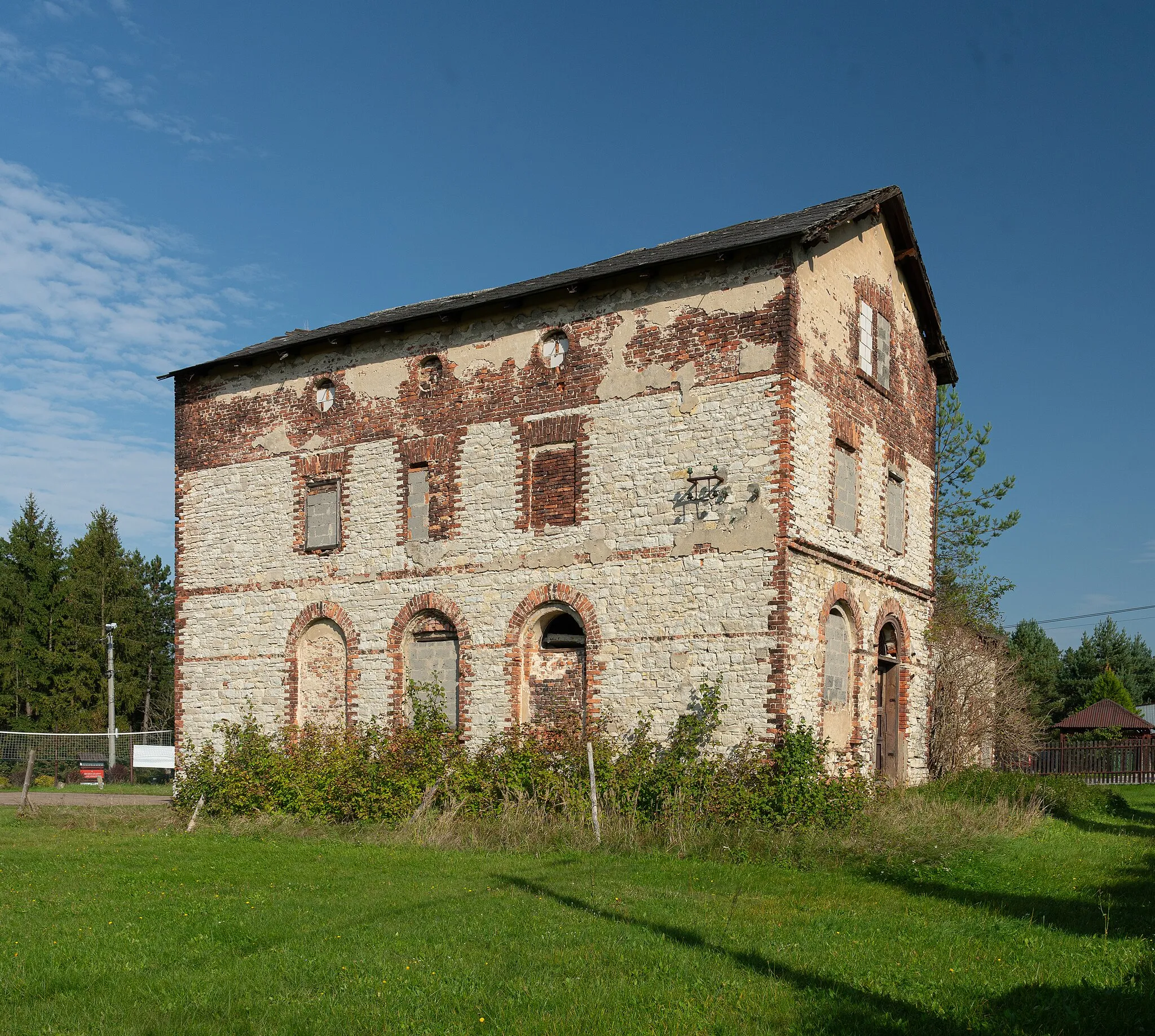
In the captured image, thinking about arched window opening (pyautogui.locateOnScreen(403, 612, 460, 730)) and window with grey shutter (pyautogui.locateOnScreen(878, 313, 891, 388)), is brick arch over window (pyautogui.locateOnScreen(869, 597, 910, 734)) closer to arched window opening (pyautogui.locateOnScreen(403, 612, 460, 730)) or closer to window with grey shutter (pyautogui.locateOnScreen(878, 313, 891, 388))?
window with grey shutter (pyautogui.locateOnScreen(878, 313, 891, 388))

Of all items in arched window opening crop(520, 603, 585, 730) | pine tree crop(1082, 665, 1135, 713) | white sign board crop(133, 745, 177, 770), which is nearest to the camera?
arched window opening crop(520, 603, 585, 730)

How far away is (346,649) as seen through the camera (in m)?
20.3

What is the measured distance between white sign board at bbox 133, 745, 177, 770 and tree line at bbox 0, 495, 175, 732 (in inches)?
605

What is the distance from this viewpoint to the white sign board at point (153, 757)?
3253 cm

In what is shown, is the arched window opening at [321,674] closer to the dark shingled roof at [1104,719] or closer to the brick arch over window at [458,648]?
the brick arch over window at [458,648]

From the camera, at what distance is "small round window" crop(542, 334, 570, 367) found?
1870cm

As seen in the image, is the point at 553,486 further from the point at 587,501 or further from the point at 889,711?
the point at 889,711

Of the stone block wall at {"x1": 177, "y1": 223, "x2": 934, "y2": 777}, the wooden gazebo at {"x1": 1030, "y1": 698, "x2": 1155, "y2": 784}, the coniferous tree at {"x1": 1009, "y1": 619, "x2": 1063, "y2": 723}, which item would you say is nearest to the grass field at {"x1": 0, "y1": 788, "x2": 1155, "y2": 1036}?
the stone block wall at {"x1": 177, "y1": 223, "x2": 934, "y2": 777}

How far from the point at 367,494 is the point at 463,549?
2.45 m

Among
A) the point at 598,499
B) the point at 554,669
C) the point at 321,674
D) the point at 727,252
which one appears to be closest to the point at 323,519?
the point at 321,674

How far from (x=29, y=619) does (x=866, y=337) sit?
137 ft

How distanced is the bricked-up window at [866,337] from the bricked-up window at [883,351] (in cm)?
30

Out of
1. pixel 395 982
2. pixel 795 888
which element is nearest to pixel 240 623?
pixel 795 888

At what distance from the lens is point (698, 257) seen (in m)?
17.0
